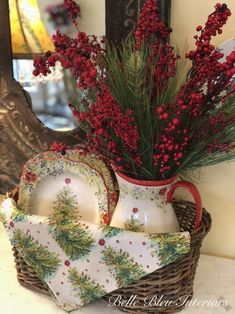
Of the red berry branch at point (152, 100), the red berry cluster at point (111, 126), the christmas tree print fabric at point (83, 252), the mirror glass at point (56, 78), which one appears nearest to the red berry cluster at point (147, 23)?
the red berry branch at point (152, 100)

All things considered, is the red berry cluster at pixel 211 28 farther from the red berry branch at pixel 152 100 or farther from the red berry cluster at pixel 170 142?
the red berry cluster at pixel 170 142

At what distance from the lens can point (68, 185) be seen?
2.97 ft

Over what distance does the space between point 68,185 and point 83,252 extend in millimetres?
179

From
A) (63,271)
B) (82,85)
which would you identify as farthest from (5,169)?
(82,85)

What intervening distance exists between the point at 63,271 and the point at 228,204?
0.42 metres

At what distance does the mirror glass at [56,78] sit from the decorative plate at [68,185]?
14 cm

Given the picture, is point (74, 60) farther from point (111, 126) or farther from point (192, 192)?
point (192, 192)

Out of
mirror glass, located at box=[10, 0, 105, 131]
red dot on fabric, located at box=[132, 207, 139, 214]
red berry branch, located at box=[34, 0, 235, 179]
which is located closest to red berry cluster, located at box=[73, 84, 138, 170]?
red berry branch, located at box=[34, 0, 235, 179]

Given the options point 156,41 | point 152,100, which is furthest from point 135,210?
point 156,41

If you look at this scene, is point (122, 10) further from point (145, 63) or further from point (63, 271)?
point (63, 271)

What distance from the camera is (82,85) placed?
70 centimetres

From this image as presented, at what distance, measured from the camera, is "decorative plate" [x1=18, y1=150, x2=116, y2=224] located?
89 cm

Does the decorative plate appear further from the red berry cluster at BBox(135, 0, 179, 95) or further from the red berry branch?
the red berry cluster at BBox(135, 0, 179, 95)

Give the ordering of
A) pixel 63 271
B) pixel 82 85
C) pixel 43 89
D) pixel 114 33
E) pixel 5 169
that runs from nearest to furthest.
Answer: pixel 82 85
pixel 63 271
pixel 114 33
pixel 43 89
pixel 5 169
